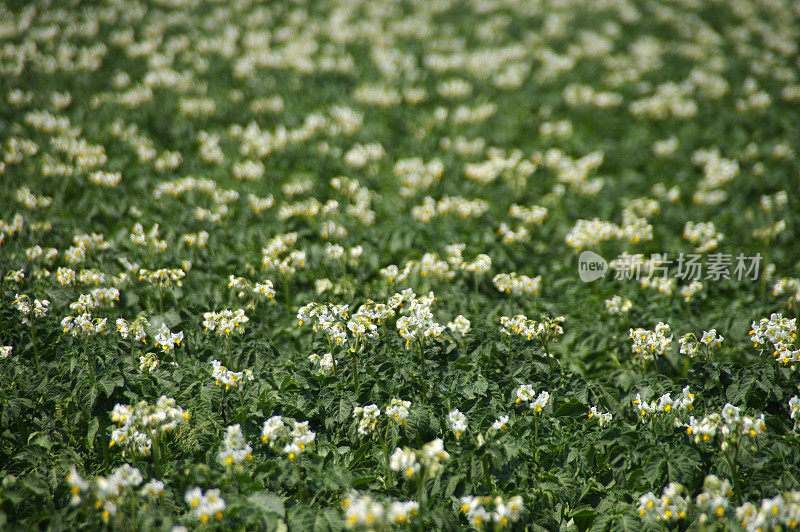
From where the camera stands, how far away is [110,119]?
355 inches

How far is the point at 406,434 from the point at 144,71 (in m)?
9.70

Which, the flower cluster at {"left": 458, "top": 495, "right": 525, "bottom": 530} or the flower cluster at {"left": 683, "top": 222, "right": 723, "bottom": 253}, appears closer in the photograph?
the flower cluster at {"left": 458, "top": 495, "right": 525, "bottom": 530}

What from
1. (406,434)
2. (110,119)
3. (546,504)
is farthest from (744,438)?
(110,119)

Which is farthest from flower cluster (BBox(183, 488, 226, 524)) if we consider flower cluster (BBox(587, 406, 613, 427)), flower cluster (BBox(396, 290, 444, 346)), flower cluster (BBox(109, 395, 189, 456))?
flower cluster (BBox(587, 406, 613, 427))

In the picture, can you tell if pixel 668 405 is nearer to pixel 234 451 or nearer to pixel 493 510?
pixel 493 510

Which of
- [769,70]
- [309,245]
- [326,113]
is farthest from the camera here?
[769,70]

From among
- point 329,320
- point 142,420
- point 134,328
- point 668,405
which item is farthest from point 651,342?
point 134,328

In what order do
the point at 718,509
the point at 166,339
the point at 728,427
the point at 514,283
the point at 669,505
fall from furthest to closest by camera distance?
the point at 514,283 < the point at 166,339 < the point at 728,427 < the point at 669,505 < the point at 718,509

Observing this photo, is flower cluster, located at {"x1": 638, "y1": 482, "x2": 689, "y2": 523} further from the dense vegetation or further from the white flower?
the white flower

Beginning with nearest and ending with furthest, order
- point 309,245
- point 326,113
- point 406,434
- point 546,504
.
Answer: point 546,504, point 406,434, point 309,245, point 326,113

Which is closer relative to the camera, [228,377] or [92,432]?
[228,377]

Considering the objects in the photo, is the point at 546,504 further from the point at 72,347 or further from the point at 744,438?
the point at 72,347

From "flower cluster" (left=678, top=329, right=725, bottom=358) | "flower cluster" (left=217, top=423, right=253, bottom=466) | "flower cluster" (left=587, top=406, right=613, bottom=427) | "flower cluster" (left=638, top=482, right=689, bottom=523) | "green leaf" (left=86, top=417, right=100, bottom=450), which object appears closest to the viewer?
"flower cluster" (left=638, top=482, right=689, bottom=523)

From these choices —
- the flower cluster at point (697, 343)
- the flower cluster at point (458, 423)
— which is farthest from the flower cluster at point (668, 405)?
the flower cluster at point (458, 423)
